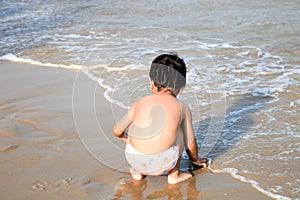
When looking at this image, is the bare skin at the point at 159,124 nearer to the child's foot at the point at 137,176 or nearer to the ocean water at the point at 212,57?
the child's foot at the point at 137,176

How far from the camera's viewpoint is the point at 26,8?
1230cm

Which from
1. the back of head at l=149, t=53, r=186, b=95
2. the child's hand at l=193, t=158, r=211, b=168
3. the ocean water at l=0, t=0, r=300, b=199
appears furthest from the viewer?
the ocean water at l=0, t=0, r=300, b=199

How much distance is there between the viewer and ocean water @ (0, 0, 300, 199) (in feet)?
11.7

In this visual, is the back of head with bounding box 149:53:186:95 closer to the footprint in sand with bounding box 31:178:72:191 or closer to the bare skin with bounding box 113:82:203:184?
the bare skin with bounding box 113:82:203:184

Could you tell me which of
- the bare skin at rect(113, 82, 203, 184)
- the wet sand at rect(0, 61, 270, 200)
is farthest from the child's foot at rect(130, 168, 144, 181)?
the bare skin at rect(113, 82, 203, 184)

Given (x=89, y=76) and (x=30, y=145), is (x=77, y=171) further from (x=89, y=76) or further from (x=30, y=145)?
(x=89, y=76)

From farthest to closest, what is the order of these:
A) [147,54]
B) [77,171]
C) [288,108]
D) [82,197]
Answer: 1. [147,54]
2. [288,108]
3. [77,171]
4. [82,197]

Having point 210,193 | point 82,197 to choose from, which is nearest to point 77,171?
point 82,197

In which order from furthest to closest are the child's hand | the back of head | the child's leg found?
the child's hand → the child's leg → the back of head

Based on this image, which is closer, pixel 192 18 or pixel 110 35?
pixel 110 35

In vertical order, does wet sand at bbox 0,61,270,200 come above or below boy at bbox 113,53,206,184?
below

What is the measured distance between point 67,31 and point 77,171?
19.2 ft

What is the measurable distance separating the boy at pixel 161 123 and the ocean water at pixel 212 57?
20.6 inches

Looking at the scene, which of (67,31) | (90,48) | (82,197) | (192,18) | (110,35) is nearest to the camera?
(82,197)
